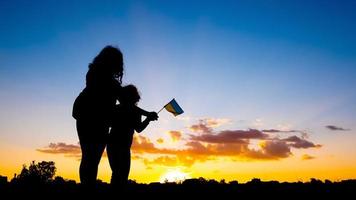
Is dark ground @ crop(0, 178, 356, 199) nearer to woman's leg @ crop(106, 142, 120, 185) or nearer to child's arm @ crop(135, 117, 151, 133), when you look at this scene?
woman's leg @ crop(106, 142, 120, 185)

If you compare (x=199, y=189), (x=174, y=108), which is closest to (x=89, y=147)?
(x=174, y=108)

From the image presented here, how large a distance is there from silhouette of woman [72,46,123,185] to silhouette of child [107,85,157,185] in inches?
36.5

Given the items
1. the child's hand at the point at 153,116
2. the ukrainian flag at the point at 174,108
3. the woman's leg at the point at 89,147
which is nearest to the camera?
the woman's leg at the point at 89,147

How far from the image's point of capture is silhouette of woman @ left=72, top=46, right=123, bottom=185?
14.4 feet

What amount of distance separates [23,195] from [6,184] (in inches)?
54.5

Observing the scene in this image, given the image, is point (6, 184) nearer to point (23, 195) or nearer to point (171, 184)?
point (23, 195)

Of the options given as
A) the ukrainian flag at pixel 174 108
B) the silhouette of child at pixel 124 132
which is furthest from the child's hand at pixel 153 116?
the ukrainian flag at pixel 174 108

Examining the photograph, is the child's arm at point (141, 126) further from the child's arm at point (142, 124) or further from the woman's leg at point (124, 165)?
the woman's leg at point (124, 165)

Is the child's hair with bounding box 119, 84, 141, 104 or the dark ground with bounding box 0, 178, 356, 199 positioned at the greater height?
the child's hair with bounding box 119, 84, 141, 104

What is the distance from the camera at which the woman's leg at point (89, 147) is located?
4.38m

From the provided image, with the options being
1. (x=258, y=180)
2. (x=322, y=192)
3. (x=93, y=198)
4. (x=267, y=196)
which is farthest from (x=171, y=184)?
(x=93, y=198)

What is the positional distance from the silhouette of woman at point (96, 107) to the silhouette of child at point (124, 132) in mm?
927

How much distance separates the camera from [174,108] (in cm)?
690

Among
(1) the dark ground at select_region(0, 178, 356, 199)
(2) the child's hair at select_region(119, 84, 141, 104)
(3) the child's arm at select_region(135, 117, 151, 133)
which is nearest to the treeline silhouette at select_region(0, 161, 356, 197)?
(1) the dark ground at select_region(0, 178, 356, 199)
